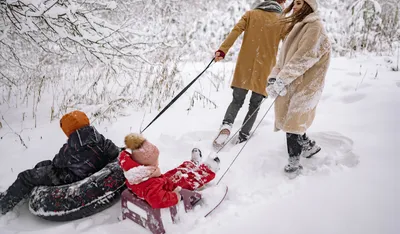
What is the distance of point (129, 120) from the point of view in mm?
4199

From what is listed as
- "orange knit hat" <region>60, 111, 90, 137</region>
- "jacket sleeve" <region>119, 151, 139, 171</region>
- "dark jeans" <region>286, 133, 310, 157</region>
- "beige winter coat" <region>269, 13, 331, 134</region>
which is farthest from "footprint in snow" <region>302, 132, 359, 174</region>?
"orange knit hat" <region>60, 111, 90, 137</region>

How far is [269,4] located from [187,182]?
2201 mm

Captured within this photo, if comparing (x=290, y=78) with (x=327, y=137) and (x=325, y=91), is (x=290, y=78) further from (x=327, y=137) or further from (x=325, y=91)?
(x=325, y=91)

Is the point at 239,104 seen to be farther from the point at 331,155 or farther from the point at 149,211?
the point at 149,211

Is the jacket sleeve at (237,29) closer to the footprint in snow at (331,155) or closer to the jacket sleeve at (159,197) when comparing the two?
the footprint in snow at (331,155)

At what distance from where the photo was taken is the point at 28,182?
8.21 feet

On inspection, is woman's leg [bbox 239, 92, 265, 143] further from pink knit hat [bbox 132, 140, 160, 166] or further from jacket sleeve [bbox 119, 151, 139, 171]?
jacket sleeve [bbox 119, 151, 139, 171]

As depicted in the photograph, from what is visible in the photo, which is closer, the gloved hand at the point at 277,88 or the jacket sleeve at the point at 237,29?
the gloved hand at the point at 277,88

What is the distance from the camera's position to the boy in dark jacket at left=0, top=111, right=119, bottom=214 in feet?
8.09

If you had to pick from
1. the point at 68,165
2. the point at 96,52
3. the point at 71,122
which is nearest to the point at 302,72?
the point at 71,122

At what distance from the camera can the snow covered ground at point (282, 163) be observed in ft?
7.00

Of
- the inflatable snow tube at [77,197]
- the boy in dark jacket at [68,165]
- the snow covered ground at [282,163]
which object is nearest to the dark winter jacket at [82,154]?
the boy in dark jacket at [68,165]

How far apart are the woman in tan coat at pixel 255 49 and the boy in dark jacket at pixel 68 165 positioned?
1.49 metres

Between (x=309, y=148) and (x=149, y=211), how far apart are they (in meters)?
1.82
